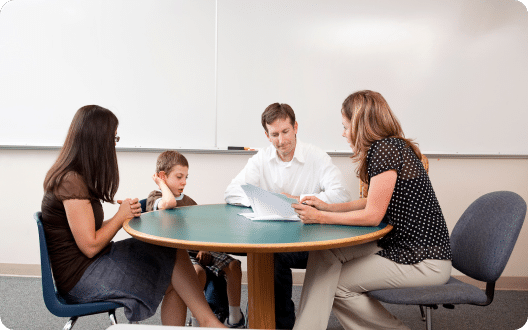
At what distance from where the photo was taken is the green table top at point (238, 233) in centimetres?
129

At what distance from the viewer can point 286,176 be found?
264 cm

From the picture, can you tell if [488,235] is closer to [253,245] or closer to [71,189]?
[253,245]

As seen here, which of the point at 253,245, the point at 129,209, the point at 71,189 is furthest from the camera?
the point at 129,209

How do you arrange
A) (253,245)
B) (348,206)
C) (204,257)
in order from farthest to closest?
(204,257), (348,206), (253,245)

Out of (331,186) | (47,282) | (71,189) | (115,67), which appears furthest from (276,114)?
(115,67)

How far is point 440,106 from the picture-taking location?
3238 mm

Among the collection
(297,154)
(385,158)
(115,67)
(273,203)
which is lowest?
(273,203)

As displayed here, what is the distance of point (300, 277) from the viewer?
3.40 metres

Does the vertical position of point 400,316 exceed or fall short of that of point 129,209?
it falls short

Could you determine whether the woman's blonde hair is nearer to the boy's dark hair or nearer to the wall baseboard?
the boy's dark hair

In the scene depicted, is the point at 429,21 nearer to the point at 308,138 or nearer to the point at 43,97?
the point at 308,138

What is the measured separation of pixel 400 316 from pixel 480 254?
1.14 meters

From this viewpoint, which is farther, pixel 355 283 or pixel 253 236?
pixel 355 283

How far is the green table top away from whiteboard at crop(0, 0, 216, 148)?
155 centimetres
